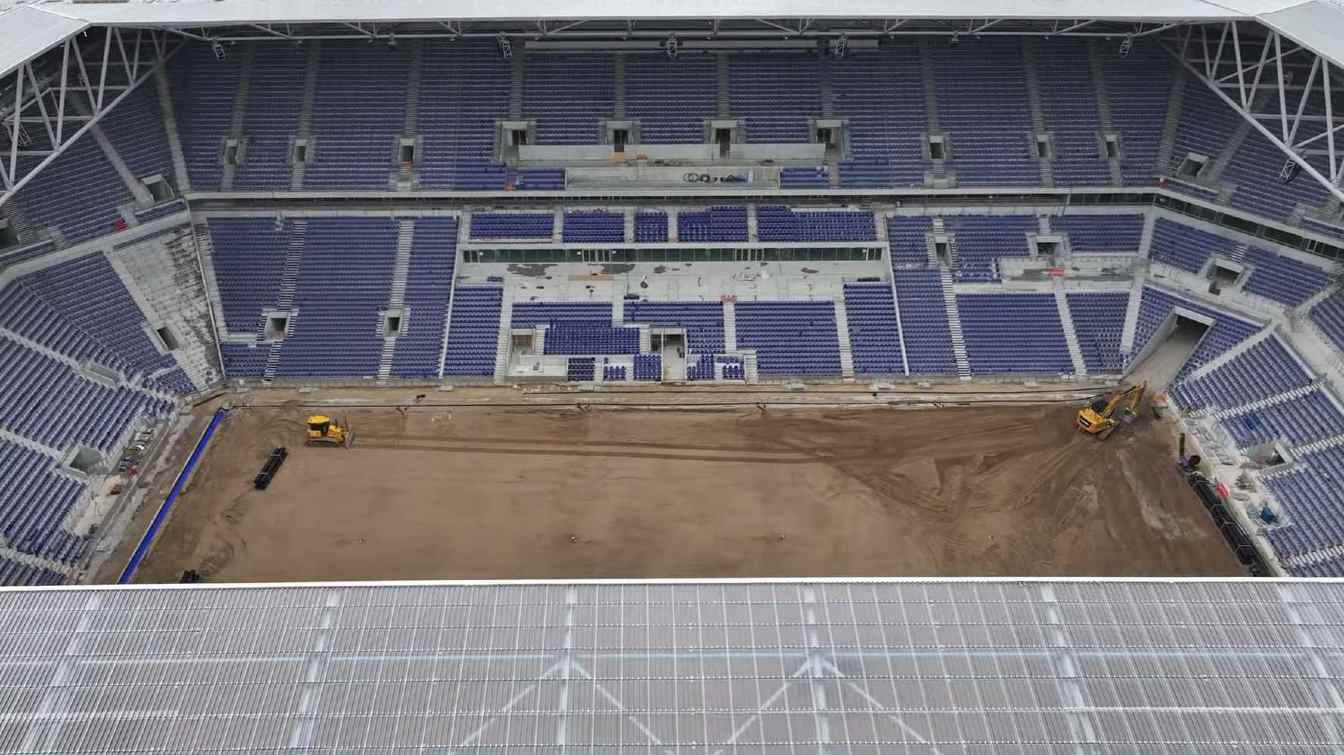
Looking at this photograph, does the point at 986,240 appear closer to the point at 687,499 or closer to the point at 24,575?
the point at 687,499

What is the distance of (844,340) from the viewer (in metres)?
41.5

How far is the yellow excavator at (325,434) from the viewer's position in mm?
37031

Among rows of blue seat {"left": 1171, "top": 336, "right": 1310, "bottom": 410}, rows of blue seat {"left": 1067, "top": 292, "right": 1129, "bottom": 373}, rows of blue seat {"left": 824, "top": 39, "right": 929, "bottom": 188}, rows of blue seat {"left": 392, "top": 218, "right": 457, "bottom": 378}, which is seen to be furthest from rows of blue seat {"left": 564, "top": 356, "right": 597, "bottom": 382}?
rows of blue seat {"left": 1171, "top": 336, "right": 1310, "bottom": 410}

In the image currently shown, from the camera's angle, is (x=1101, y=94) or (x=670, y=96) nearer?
(x=1101, y=94)

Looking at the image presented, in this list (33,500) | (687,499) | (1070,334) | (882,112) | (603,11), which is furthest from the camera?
(882,112)

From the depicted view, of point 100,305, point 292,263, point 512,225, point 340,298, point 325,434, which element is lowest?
point 325,434

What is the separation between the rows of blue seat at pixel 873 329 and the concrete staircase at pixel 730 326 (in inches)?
218

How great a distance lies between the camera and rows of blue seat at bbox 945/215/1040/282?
141 feet

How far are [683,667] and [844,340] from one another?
79.3 ft

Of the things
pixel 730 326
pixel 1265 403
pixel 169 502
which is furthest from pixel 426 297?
pixel 1265 403

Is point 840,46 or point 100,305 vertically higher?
point 840,46

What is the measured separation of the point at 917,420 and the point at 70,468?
1395 inches

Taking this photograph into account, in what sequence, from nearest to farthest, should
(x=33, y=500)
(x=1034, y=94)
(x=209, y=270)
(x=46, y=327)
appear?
(x=33, y=500)
(x=46, y=327)
(x=209, y=270)
(x=1034, y=94)

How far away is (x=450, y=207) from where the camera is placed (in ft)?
146
